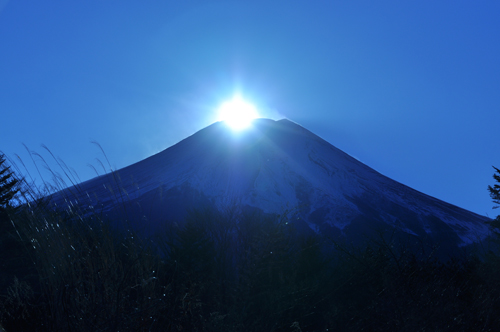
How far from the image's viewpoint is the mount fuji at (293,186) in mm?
68250

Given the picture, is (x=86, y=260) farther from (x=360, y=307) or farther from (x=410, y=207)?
(x=410, y=207)

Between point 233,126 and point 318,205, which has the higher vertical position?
point 233,126

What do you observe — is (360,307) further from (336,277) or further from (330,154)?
(330,154)

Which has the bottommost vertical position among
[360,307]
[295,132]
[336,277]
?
[360,307]

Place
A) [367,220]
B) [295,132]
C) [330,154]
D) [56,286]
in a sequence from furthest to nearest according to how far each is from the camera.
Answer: [295,132]
[330,154]
[367,220]
[56,286]

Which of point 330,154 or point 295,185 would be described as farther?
point 330,154

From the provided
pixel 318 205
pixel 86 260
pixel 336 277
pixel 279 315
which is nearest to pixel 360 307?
pixel 336 277

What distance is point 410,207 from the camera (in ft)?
252

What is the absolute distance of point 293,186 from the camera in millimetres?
79188

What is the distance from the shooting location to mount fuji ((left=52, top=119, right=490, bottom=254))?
68.2m

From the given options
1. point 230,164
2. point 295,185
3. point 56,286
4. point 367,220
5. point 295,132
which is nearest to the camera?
point 56,286

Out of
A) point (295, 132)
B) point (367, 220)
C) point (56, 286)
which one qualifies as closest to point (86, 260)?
point (56, 286)

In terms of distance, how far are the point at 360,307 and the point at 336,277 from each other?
0.75 meters

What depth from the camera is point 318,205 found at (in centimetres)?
7431
